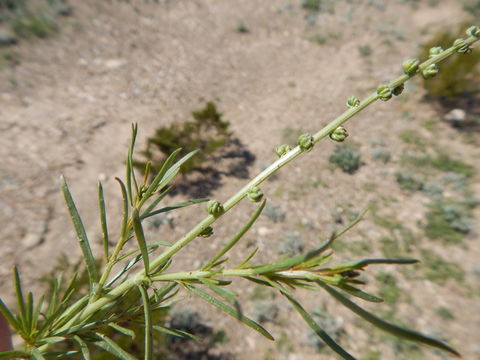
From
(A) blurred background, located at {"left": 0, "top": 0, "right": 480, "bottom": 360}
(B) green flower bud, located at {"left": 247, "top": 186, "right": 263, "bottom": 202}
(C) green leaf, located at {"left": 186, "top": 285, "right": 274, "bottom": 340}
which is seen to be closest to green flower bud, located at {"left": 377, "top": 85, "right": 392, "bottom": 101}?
(B) green flower bud, located at {"left": 247, "top": 186, "right": 263, "bottom": 202}

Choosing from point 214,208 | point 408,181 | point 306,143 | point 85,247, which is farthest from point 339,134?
point 408,181

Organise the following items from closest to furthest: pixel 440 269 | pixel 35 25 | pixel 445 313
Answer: pixel 445 313
pixel 440 269
pixel 35 25

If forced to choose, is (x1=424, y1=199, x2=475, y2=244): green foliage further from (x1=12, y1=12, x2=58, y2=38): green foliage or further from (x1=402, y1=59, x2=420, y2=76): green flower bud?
(x1=12, y1=12, x2=58, y2=38): green foliage

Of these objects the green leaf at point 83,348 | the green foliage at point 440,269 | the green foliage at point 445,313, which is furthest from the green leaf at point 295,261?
the green foliage at point 440,269

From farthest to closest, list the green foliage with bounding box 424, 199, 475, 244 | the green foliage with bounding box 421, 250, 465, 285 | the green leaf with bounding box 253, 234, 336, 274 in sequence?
1. the green foliage with bounding box 424, 199, 475, 244
2. the green foliage with bounding box 421, 250, 465, 285
3. the green leaf with bounding box 253, 234, 336, 274

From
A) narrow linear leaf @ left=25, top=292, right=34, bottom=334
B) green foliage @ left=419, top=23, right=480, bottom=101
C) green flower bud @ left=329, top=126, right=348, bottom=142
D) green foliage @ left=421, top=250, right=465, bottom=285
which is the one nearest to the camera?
green flower bud @ left=329, top=126, right=348, bottom=142

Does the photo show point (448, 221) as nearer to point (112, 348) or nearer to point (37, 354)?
point (112, 348)

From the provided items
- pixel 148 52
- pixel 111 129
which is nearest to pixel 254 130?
pixel 111 129
